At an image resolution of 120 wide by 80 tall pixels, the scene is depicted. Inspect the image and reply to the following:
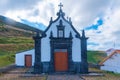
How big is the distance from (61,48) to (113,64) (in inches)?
486

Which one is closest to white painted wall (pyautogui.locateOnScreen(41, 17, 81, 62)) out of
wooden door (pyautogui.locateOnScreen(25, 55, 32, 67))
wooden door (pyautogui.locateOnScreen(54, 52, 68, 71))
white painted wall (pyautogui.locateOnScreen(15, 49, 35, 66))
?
wooden door (pyautogui.locateOnScreen(54, 52, 68, 71))

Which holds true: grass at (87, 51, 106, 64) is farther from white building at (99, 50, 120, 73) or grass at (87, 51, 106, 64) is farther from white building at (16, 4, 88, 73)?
white building at (16, 4, 88, 73)

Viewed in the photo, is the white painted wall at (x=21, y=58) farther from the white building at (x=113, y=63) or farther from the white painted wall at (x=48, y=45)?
the white painted wall at (x=48, y=45)

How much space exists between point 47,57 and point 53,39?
2.20 metres

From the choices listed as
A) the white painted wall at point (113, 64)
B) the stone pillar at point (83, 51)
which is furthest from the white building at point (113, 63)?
the stone pillar at point (83, 51)

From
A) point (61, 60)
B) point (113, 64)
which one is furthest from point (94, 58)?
point (61, 60)

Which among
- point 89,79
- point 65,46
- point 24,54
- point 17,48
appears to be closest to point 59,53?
point 65,46

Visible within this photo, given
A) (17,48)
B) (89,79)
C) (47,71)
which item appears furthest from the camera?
(17,48)

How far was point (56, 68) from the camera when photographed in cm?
3073

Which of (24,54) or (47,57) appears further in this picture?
(24,54)

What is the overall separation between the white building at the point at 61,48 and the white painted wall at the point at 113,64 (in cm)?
976

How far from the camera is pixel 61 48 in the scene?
3086cm

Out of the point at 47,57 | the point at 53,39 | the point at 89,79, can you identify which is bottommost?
the point at 89,79

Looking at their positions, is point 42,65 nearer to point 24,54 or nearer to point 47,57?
point 47,57
